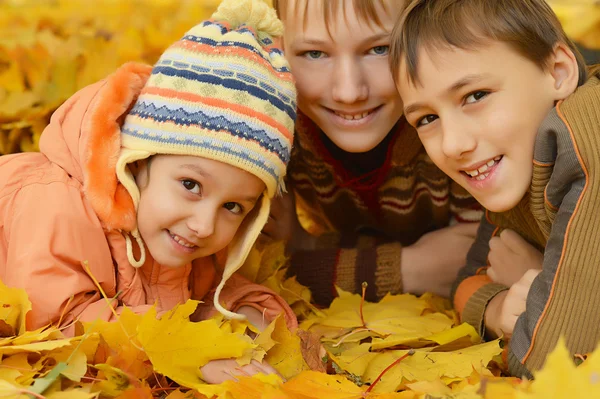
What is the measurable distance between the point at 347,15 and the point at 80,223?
2.38 ft

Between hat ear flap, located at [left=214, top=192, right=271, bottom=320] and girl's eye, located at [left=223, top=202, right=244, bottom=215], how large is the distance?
0.07 m

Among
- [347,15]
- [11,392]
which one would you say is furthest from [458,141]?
[11,392]

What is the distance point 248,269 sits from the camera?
166 centimetres

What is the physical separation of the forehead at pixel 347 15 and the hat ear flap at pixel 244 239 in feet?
1.36

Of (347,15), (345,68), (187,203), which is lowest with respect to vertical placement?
(187,203)

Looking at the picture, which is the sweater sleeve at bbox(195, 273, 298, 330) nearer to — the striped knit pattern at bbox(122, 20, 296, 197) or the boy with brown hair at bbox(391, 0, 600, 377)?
the striped knit pattern at bbox(122, 20, 296, 197)

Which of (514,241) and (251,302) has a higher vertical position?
(514,241)

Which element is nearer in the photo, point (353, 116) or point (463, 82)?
point (463, 82)

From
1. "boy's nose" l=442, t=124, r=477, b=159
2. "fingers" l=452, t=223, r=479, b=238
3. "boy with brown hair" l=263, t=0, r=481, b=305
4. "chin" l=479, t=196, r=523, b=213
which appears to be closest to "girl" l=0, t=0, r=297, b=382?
"boy with brown hair" l=263, t=0, r=481, b=305

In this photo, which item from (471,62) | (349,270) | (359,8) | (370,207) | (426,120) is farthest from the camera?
(370,207)

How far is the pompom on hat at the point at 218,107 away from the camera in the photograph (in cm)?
129

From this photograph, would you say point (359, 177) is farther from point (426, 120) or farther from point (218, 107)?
point (218, 107)

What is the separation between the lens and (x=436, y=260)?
181 cm

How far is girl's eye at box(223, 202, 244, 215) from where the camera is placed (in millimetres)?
1369
